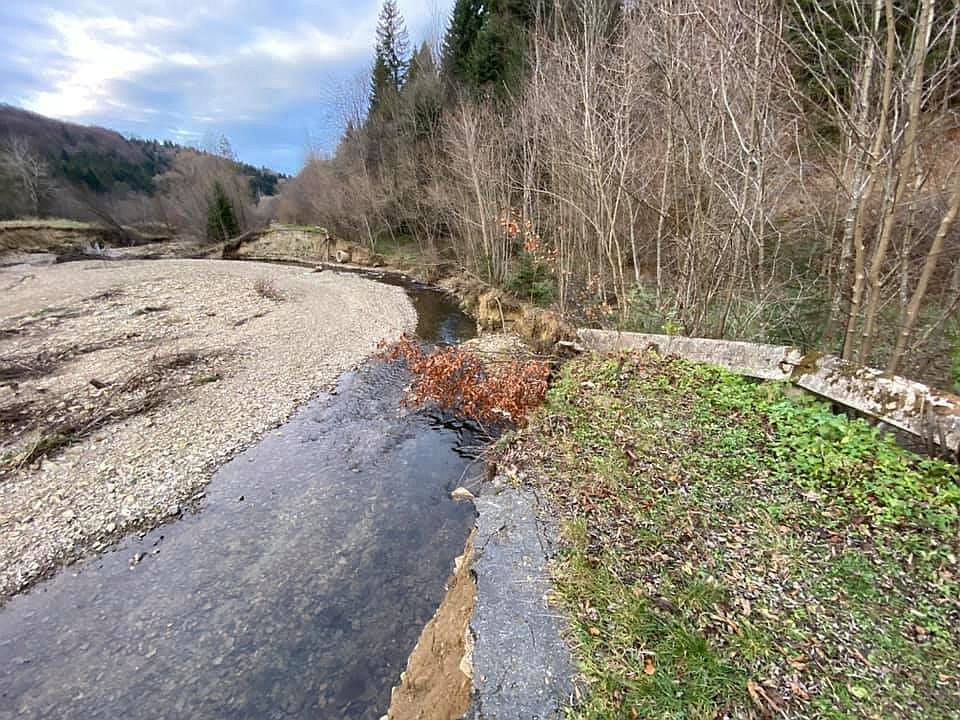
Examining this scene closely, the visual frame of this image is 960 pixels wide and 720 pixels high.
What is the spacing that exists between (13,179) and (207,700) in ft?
170

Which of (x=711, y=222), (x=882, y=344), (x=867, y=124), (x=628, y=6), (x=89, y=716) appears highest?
(x=628, y=6)

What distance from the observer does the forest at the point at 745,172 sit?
144 inches

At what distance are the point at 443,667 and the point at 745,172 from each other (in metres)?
6.32

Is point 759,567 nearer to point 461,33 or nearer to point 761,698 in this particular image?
point 761,698

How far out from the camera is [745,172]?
535 cm

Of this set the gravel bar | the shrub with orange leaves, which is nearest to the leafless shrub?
the gravel bar

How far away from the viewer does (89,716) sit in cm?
316

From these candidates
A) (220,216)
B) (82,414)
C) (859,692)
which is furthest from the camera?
(220,216)

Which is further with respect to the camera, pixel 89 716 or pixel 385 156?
pixel 385 156

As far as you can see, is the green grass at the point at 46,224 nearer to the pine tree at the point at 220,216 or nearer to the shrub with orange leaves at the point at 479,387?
the pine tree at the point at 220,216

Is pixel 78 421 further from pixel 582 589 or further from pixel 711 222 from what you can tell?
pixel 711 222

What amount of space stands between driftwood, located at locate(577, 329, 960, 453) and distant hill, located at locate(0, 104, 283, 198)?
49091 mm

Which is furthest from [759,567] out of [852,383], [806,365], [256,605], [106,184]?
[106,184]

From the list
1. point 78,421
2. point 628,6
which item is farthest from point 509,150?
point 78,421
